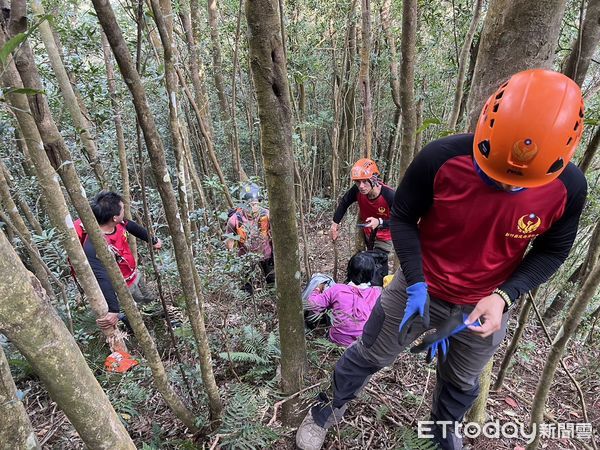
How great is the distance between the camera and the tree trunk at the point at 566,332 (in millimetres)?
1452

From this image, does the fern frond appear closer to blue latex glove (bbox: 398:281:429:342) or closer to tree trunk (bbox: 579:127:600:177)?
blue latex glove (bbox: 398:281:429:342)

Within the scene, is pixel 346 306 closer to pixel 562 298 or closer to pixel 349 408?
pixel 349 408

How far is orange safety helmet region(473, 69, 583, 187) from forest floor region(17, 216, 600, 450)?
5.41 feet

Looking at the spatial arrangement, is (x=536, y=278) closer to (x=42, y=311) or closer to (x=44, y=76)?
(x=42, y=311)

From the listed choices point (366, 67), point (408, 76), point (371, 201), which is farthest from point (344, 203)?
point (408, 76)

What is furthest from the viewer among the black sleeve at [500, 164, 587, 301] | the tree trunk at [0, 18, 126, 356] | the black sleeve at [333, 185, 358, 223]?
the black sleeve at [333, 185, 358, 223]

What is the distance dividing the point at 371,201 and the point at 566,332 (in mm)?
3112

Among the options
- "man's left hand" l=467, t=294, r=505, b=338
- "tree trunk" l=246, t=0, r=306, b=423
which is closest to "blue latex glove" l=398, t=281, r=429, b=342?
"man's left hand" l=467, t=294, r=505, b=338

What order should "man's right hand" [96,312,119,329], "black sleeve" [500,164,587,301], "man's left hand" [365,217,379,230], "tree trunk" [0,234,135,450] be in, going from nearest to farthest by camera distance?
"tree trunk" [0,234,135,450]
"black sleeve" [500,164,587,301]
"man's right hand" [96,312,119,329]
"man's left hand" [365,217,379,230]

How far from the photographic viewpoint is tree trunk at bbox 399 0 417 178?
8.17ft

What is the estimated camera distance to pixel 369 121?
446 centimetres

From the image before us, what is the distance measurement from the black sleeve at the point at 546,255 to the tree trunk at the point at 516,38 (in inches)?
28.5

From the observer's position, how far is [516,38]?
66.6 inches

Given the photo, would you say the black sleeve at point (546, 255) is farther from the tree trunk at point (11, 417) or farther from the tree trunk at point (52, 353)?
the tree trunk at point (11, 417)
